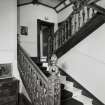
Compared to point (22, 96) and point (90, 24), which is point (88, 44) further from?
point (22, 96)

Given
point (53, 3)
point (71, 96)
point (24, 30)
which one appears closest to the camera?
point (71, 96)

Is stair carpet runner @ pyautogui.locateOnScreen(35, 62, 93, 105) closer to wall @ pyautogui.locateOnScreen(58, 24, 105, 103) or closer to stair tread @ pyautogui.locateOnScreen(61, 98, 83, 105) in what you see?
stair tread @ pyautogui.locateOnScreen(61, 98, 83, 105)

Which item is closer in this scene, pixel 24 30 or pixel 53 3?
pixel 24 30

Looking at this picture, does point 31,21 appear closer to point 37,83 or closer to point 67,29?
point 67,29

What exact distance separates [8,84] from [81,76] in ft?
7.42

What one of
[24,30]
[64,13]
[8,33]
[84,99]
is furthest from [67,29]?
[84,99]

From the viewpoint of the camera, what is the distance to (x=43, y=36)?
20.3 feet

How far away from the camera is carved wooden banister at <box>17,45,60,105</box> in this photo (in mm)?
2861

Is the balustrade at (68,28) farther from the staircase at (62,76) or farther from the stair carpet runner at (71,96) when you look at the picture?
the stair carpet runner at (71,96)

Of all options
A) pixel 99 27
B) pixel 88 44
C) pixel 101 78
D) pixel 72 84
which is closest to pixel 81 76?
pixel 72 84

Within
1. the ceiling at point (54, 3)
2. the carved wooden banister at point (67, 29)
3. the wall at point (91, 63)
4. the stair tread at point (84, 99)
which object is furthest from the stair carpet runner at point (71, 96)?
the ceiling at point (54, 3)

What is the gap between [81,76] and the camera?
4.64 meters

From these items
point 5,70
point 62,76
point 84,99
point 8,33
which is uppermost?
point 8,33

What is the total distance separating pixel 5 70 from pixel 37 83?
111cm
